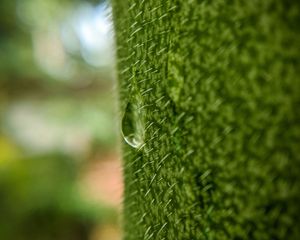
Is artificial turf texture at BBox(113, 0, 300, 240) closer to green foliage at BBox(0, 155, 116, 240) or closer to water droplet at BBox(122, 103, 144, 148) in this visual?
water droplet at BBox(122, 103, 144, 148)

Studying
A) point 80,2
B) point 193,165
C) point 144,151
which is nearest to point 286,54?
point 193,165

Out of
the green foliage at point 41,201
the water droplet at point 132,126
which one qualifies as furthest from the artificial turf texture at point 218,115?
the green foliage at point 41,201

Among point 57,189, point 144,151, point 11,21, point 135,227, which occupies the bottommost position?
point 57,189

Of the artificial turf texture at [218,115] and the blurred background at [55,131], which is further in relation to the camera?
the blurred background at [55,131]

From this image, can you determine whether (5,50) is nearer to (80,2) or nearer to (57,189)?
(80,2)

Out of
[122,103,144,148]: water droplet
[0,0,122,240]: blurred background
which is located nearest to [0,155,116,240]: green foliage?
[0,0,122,240]: blurred background

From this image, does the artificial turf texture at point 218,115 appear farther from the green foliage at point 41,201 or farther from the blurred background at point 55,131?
the green foliage at point 41,201
